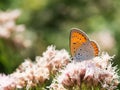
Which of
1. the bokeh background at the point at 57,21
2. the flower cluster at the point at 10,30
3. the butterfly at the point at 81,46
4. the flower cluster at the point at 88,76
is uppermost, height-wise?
the bokeh background at the point at 57,21

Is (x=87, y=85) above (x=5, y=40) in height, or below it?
below

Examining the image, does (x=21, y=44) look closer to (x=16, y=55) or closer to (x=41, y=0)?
(x=16, y=55)

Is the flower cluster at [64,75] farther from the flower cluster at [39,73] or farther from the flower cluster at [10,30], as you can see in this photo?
the flower cluster at [10,30]

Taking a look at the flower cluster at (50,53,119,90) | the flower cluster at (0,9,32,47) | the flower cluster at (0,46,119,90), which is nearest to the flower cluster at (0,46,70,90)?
the flower cluster at (0,46,119,90)

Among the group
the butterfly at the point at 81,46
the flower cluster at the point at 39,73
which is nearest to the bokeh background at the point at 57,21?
the flower cluster at the point at 39,73

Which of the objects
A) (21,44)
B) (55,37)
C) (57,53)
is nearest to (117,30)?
(55,37)

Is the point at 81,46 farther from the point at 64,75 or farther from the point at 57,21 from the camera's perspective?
the point at 57,21
